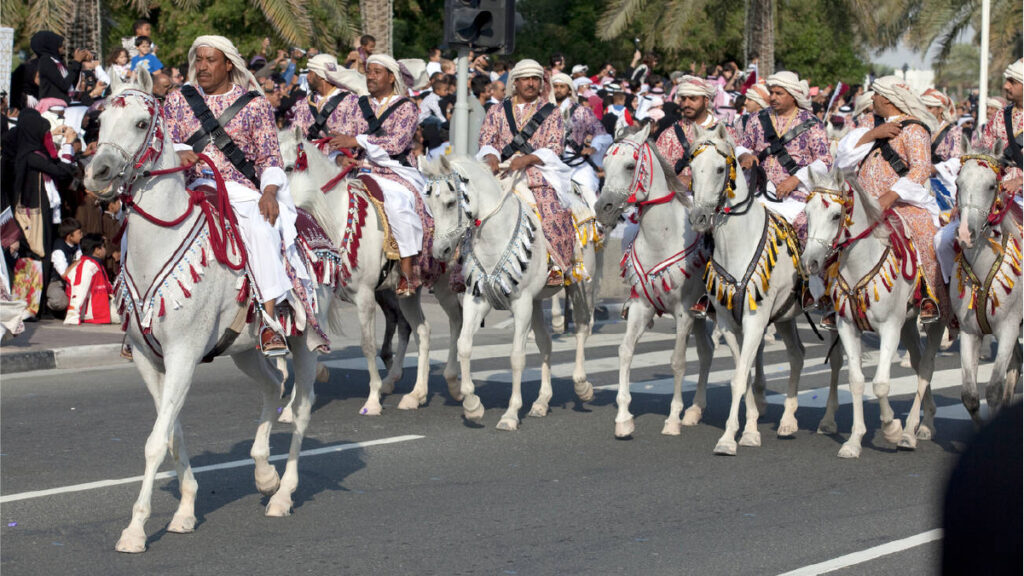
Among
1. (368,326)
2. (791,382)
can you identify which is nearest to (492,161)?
(368,326)

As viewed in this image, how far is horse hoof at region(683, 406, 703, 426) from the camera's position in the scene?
33.6ft

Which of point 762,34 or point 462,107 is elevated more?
point 762,34

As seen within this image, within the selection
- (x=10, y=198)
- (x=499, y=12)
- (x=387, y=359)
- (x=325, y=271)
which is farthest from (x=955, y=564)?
(x=10, y=198)

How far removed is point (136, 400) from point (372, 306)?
81.8 inches

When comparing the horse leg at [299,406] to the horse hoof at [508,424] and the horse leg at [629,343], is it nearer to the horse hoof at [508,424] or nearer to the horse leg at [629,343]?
the horse hoof at [508,424]

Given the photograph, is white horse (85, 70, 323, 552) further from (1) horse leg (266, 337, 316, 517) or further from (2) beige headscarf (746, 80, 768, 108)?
(2) beige headscarf (746, 80, 768, 108)

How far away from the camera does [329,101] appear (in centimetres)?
1195

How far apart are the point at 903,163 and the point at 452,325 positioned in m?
3.92

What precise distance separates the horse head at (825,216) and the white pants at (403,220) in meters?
3.40

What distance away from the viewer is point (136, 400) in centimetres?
1108

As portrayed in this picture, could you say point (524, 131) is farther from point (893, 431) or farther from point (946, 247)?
point (893, 431)

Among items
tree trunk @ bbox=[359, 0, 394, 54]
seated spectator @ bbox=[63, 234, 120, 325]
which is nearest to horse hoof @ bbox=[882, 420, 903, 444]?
seated spectator @ bbox=[63, 234, 120, 325]

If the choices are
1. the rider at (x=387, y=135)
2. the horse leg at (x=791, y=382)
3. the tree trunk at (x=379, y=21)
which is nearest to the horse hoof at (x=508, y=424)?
the rider at (x=387, y=135)

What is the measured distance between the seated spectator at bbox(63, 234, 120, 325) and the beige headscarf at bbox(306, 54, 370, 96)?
4.52m
